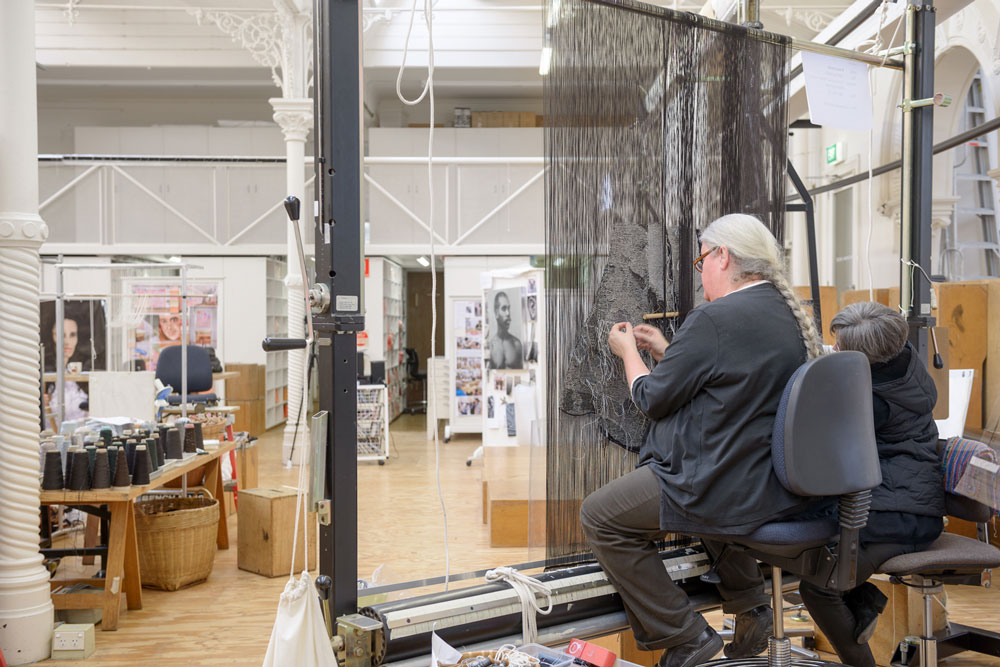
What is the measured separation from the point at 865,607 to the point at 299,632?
1661 mm

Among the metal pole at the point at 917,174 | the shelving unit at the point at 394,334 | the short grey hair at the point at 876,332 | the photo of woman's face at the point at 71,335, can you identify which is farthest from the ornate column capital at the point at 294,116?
the short grey hair at the point at 876,332

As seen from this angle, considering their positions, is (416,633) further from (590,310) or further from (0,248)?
(0,248)

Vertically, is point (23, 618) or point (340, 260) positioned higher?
point (340, 260)

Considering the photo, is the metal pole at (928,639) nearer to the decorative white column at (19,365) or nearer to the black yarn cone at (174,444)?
the decorative white column at (19,365)

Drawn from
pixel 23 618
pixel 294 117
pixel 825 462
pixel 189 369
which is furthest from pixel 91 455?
pixel 294 117

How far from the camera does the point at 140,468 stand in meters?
3.54

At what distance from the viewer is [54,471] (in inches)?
136

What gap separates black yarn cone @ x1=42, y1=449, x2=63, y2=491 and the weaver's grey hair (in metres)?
2.94

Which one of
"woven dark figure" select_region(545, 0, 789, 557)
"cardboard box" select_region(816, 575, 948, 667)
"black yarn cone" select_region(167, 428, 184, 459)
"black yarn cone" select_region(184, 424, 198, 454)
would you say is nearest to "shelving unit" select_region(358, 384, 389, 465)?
Result: "black yarn cone" select_region(184, 424, 198, 454)

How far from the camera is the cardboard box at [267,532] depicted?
412 cm

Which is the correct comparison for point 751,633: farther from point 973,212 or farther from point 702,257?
point 973,212

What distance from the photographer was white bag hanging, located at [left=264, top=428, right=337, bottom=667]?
160 cm

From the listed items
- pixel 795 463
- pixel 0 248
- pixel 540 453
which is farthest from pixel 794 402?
pixel 0 248

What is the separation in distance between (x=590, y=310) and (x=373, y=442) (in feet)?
18.9
